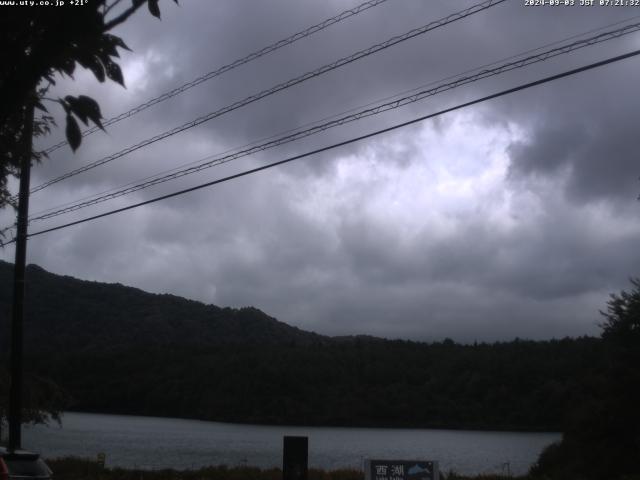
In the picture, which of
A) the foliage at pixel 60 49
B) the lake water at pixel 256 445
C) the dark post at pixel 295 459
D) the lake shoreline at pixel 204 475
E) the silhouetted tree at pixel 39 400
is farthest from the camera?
the lake water at pixel 256 445

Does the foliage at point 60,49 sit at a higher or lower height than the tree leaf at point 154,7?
lower

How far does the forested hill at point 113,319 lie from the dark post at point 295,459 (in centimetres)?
3286

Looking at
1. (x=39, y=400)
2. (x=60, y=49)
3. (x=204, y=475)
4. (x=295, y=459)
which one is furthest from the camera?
(x=204, y=475)

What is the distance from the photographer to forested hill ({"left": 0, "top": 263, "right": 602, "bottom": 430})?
6831cm

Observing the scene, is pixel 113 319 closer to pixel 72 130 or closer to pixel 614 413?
pixel 614 413

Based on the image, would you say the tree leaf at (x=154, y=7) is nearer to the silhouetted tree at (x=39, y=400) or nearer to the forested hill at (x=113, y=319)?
the silhouetted tree at (x=39, y=400)

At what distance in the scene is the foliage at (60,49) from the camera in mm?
4180

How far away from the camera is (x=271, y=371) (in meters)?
95.3

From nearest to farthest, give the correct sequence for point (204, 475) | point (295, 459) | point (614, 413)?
point (295, 459)
point (204, 475)
point (614, 413)

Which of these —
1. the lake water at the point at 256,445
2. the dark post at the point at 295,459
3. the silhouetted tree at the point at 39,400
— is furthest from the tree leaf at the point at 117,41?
the lake water at the point at 256,445

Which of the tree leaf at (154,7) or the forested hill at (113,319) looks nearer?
the tree leaf at (154,7)

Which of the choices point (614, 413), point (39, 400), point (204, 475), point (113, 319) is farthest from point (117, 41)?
point (113, 319)

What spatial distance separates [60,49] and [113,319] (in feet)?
289

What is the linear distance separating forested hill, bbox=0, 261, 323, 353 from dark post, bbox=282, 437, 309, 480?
108 feet
